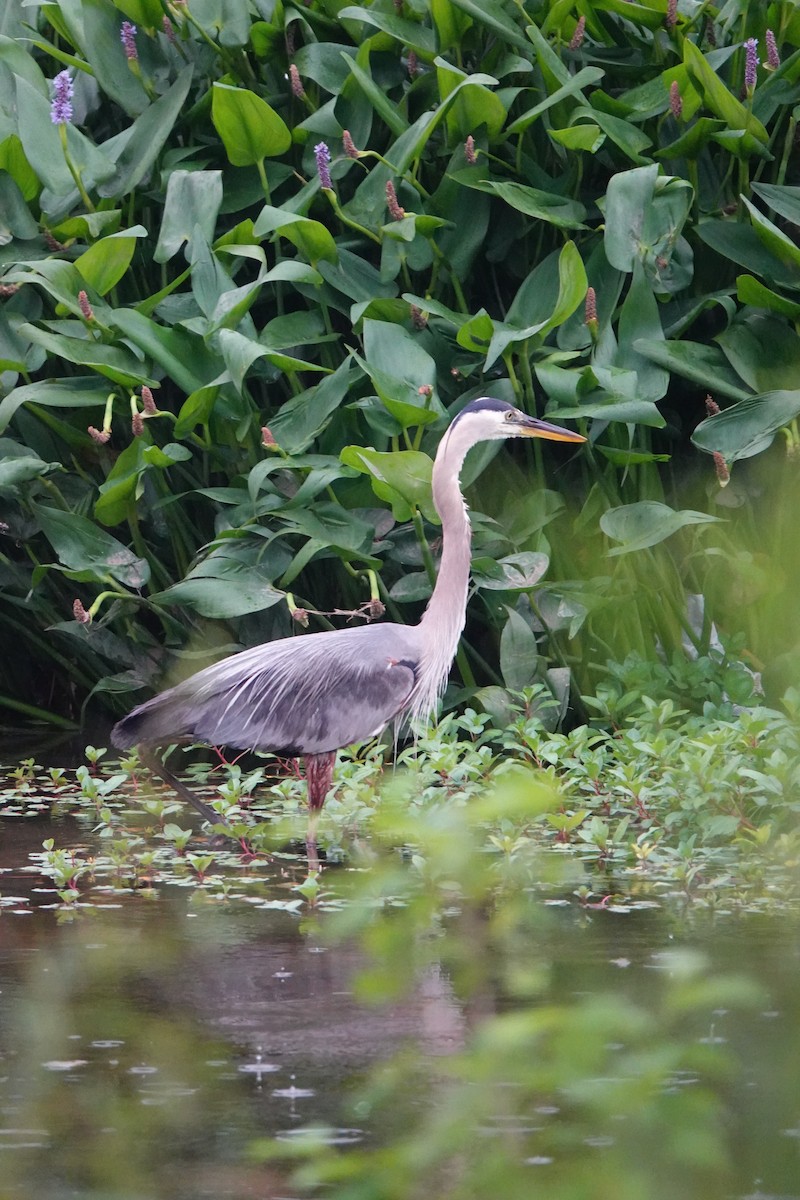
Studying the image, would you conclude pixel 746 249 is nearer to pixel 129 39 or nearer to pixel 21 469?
pixel 129 39

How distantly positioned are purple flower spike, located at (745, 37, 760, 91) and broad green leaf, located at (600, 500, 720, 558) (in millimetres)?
1511

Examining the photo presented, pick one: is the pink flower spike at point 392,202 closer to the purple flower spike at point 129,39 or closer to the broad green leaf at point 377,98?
the broad green leaf at point 377,98

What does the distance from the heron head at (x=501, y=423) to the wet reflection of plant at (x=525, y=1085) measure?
6.84 ft

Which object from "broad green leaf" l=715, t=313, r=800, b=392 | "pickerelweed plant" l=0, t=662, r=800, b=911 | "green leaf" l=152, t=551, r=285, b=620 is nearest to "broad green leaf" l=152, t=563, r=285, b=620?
"green leaf" l=152, t=551, r=285, b=620

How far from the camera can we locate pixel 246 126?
5.88 meters

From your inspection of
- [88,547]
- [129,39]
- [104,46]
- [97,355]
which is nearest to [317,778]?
[88,547]

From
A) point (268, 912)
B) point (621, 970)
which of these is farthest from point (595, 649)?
point (621, 970)

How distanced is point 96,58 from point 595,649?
3035 millimetres

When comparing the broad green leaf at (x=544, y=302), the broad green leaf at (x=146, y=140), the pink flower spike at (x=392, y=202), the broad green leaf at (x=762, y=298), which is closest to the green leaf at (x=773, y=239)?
the broad green leaf at (x=762, y=298)

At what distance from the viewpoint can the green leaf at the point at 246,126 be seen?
226 inches

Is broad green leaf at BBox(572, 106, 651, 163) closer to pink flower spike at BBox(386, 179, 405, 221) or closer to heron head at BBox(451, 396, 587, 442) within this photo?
pink flower spike at BBox(386, 179, 405, 221)

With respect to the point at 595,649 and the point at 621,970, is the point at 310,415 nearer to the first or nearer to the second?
the point at 595,649

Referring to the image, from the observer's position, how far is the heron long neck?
5102mm

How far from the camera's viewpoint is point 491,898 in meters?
4.20
